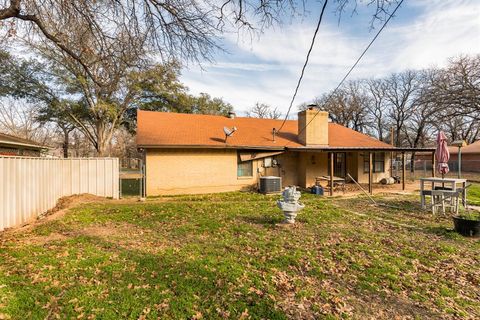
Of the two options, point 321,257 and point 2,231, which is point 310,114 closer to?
point 321,257

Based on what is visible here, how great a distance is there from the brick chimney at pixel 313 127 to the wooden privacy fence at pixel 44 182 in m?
10.9

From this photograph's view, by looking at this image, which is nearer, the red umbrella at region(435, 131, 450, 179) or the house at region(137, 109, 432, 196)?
the red umbrella at region(435, 131, 450, 179)

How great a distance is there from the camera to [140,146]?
12875 millimetres

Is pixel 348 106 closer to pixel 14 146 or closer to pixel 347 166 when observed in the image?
pixel 347 166

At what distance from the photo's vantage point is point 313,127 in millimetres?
16406

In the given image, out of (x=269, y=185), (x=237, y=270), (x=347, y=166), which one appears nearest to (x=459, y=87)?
(x=347, y=166)

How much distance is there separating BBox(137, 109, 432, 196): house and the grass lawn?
6.11m

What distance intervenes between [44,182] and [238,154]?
913cm

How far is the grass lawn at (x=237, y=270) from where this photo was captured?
10.9 feet

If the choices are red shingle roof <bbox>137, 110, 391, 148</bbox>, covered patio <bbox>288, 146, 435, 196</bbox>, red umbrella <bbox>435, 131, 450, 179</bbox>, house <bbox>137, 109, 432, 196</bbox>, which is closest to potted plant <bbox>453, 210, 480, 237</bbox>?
red umbrella <bbox>435, 131, 450, 179</bbox>

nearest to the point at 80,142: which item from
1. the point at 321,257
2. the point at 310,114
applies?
the point at 310,114

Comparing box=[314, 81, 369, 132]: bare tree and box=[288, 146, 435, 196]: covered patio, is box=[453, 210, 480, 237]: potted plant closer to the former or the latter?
box=[288, 146, 435, 196]: covered patio

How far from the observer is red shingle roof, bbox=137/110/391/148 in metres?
14.2

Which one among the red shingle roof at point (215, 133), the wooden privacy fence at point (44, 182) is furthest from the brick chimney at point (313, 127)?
the wooden privacy fence at point (44, 182)
